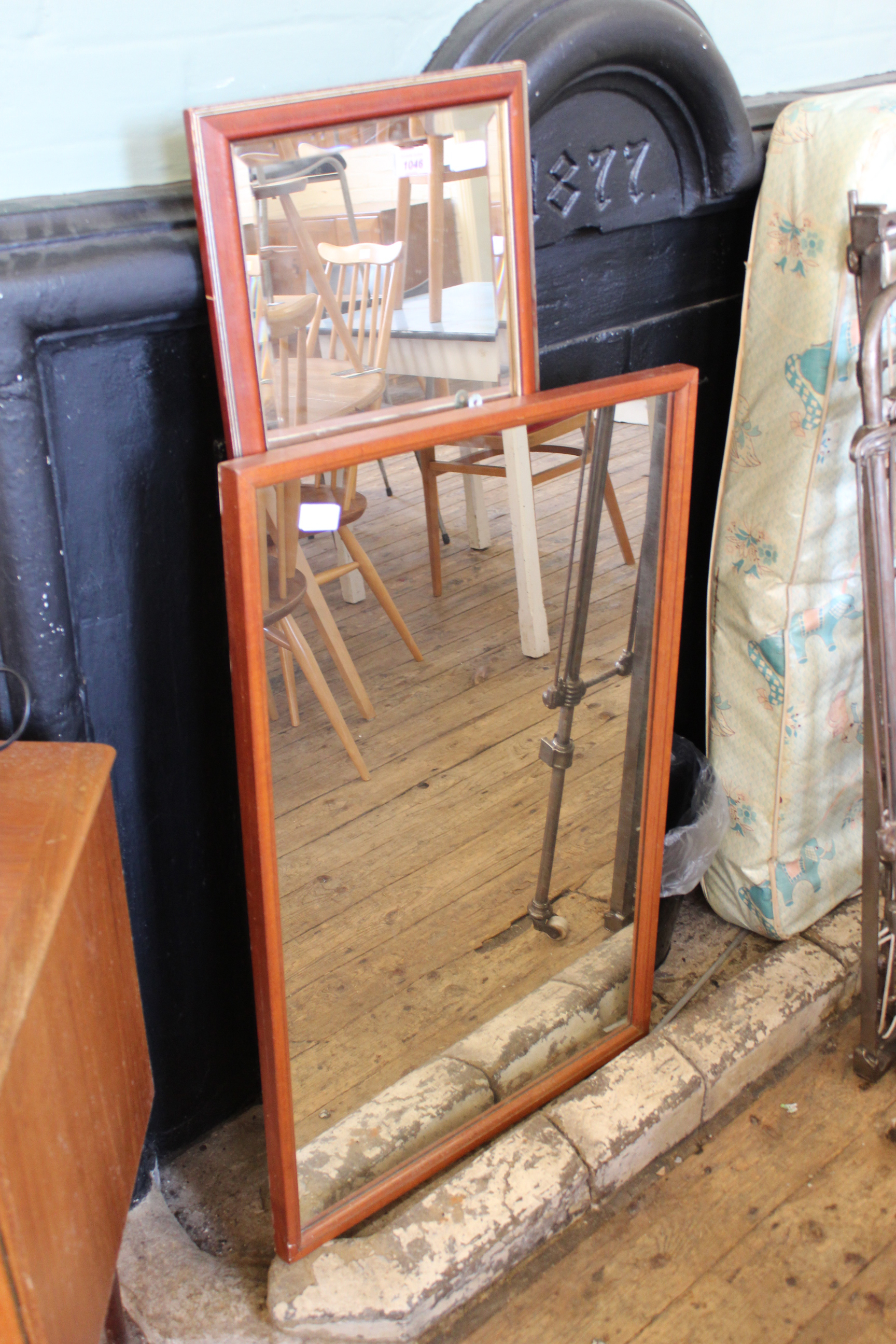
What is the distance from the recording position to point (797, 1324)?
1.27m

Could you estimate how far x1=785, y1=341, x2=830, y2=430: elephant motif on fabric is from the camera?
1425mm

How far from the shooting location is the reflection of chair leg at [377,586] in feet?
3.83

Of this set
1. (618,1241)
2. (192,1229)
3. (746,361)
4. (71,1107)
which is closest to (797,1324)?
(618,1241)

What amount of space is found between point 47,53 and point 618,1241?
1513mm

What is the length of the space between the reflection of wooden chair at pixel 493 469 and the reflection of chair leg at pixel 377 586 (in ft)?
0.15

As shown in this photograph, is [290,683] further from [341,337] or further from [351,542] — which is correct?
[341,337]

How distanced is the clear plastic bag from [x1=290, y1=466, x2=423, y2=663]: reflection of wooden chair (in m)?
0.64

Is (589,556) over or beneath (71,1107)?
over

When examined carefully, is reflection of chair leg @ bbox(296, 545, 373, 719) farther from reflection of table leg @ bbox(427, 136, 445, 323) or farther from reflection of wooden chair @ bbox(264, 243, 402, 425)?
reflection of table leg @ bbox(427, 136, 445, 323)

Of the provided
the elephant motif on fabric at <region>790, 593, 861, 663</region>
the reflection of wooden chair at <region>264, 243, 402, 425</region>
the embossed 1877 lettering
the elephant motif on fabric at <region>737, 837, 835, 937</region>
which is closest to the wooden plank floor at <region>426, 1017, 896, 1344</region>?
the elephant motif on fabric at <region>737, 837, 835, 937</region>

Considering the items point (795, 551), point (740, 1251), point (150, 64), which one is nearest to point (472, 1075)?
point (740, 1251)

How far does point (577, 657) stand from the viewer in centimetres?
144

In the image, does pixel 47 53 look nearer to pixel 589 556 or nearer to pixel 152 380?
pixel 152 380

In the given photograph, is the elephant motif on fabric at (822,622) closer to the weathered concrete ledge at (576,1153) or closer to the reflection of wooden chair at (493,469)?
the reflection of wooden chair at (493,469)
